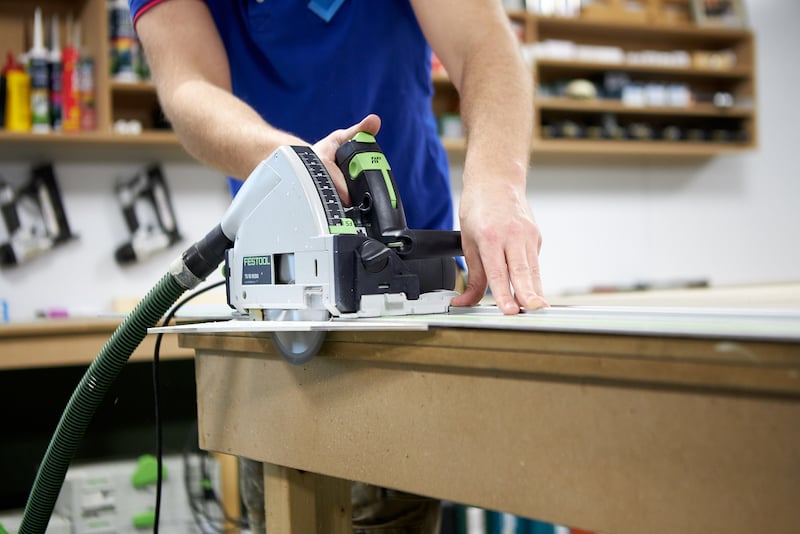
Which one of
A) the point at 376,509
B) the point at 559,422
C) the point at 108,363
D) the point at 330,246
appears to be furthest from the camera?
the point at 376,509

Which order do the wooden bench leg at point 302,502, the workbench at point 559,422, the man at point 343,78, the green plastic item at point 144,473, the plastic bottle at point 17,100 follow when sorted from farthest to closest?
the plastic bottle at point 17,100, the green plastic item at point 144,473, the man at point 343,78, the wooden bench leg at point 302,502, the workbench at point 559,422

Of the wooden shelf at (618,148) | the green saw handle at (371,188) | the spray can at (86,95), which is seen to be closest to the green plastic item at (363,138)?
the green saw handle at (371,188)

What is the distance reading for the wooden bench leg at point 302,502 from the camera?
989mm

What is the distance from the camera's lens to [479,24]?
125 cm

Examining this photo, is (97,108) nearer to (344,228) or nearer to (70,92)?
(70,92)

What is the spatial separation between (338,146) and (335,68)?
1.45 feet

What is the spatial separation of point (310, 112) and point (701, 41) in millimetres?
3348

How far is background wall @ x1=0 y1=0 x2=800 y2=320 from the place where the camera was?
148 inches

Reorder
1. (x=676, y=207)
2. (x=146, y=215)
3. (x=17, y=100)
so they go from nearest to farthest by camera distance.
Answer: (x=17, y=100) < (x=146, y=215) < (x=676, y=207)

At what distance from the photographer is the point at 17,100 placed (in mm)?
2791

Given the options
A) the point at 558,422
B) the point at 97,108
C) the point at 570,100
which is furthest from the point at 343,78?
the point at 570,100

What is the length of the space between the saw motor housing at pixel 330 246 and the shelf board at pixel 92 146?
2.01m

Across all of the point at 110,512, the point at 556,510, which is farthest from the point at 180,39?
the point at 110,512

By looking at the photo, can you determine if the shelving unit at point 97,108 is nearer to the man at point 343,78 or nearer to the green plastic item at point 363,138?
the man at point 343,78
